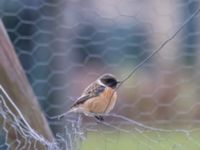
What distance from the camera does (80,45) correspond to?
263 centimetres

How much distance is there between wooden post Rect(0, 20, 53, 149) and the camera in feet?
4.90

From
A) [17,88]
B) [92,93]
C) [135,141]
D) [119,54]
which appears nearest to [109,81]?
[92,93]

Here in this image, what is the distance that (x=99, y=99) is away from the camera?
5.59 ft

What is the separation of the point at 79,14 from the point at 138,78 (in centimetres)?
39

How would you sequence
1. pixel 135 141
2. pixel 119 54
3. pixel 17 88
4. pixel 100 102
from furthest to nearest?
pixel 119 54 → pixel 135 141 → pixel 100 102 → pixel 17 88

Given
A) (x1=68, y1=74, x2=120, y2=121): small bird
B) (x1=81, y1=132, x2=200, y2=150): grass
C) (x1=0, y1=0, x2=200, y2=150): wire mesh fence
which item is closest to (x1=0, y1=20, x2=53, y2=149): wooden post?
(x1=68, y1=74, x2=120, y2=121): small bird

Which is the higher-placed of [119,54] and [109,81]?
[109,81]

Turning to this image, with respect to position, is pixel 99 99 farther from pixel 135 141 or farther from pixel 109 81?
pixel 135 141

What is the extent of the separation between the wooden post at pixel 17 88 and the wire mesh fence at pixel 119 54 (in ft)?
2.22

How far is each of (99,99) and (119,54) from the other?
1172 mm

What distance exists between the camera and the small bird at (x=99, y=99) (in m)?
1.67

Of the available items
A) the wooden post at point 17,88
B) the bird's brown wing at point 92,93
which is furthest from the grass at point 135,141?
the wooden post at point 17,88

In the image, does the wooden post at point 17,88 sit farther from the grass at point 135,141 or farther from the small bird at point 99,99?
the grass at point 135,141

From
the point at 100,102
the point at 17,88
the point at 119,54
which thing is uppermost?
the point at 17,88
